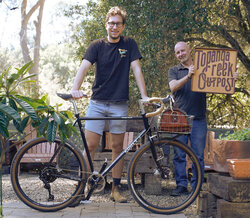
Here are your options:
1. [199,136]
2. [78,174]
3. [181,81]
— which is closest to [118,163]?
[78,174]

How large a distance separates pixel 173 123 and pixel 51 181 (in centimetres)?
128

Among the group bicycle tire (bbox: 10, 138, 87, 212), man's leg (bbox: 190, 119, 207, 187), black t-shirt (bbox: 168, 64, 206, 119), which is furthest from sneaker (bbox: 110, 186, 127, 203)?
black t-shirt (bbox: 168, 64, 206, 119)

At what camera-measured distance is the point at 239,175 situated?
3393mm

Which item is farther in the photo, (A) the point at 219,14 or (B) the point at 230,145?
(A) the point at 219,14

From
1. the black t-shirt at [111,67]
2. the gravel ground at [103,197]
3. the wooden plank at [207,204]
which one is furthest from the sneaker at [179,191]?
the black t-shirt at [111,67]

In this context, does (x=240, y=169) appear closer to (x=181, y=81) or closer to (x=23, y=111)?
(x=181, y=81)

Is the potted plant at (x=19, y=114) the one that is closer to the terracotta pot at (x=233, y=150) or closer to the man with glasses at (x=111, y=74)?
the man with glasses at (x=111, y=74)

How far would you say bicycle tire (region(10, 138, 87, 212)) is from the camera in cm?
381

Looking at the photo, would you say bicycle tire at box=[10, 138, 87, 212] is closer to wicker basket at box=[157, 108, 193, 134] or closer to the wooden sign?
wicker basket at box=[157, 108, 193, 134]

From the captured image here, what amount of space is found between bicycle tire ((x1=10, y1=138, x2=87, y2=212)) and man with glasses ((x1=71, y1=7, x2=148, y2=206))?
0.21 metres

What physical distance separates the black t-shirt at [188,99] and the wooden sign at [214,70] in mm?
368

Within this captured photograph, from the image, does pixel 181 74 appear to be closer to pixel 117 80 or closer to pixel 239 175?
pixel 117 80

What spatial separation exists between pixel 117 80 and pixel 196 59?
0.84 meters

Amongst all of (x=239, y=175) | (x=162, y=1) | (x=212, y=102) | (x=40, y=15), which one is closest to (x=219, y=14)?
(x=162, y=1)
